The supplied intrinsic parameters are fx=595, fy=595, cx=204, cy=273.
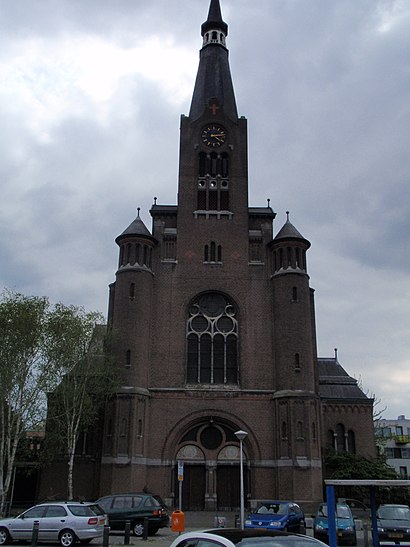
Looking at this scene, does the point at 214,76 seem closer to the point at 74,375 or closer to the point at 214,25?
the point at 214,25

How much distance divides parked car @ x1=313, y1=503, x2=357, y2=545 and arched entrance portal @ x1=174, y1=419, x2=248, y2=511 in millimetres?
14127

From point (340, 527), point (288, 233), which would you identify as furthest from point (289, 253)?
point (340, 527)

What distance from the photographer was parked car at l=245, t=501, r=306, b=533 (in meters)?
24.5

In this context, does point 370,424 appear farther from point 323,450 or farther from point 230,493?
point 230,493

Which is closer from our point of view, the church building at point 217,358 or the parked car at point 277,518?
the parked car at point 277,518

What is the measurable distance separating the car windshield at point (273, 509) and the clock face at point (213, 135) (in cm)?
2928

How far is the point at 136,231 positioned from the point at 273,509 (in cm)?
2266

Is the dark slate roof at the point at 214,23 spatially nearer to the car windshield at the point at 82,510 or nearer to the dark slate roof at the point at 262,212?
the dark slate roof at the point at 262,212

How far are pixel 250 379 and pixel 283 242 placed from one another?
9937mm

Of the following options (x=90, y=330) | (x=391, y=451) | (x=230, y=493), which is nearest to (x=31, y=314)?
(x=90, y=330)

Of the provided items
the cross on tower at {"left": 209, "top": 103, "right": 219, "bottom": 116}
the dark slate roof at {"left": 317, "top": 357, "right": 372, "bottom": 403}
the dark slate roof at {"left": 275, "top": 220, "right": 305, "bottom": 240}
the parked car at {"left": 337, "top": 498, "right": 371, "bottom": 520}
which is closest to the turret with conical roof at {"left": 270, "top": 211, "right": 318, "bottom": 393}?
the dark slate roof at {"left": 275, "top": 220, "right": 305, "bottom": 240}

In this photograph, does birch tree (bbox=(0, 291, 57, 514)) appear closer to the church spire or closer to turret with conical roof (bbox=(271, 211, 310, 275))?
turret with conical roof (bbox=(271, 211, 310, 275))

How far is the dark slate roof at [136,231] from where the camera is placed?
41.9 meters

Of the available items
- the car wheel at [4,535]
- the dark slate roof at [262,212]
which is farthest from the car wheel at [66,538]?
the dark slate roof at [262,212]
